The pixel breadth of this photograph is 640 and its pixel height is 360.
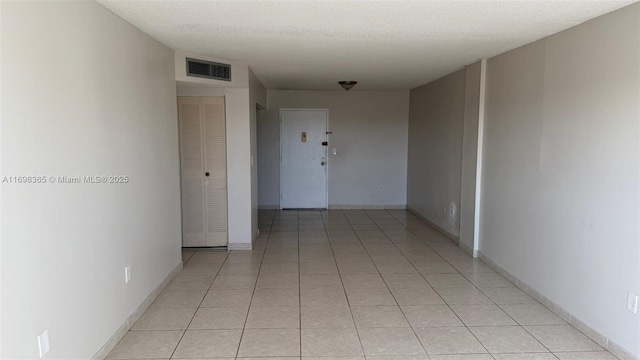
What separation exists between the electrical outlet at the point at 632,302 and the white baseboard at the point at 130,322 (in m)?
3.35

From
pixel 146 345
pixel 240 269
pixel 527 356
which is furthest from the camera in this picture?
pixel 240 269

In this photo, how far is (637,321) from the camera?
101 inches

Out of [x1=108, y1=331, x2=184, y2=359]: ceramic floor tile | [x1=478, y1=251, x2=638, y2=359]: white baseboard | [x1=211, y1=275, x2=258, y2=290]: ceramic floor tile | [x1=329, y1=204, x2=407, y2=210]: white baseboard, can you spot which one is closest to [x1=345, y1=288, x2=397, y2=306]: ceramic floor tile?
[x1=211, y1=275, x2=258, y2=290]: ceramic floor tile

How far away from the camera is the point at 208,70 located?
4.48 meters

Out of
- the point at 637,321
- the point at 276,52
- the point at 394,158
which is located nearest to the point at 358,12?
the point at 276,52

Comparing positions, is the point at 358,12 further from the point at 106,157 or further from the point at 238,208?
the point at 238,208

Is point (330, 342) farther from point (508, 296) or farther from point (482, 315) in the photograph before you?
point (508, 296)

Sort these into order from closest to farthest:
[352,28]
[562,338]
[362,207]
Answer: [562,338] < [352,28] < [362,207]

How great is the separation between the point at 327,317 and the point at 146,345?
1.33 metres

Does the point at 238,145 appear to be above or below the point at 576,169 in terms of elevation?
above

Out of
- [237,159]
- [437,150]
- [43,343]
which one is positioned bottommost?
[43,343]

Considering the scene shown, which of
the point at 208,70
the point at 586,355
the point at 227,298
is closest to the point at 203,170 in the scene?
the point at 208,70

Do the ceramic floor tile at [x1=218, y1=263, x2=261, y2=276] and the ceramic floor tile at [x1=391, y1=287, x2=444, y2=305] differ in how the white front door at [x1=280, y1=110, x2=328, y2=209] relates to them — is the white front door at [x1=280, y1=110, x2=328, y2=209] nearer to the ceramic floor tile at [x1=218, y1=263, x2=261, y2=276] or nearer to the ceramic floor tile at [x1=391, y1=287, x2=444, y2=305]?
the ceramic floor tile at [x1=218, y1=263, x2=261, y2=276]

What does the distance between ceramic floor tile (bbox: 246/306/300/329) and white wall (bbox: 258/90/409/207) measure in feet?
15.4
